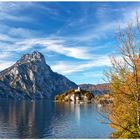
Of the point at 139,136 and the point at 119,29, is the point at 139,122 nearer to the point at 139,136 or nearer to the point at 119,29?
the point at 139,136

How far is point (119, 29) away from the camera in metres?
18.6

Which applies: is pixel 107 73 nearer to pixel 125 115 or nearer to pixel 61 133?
pixel 125 115

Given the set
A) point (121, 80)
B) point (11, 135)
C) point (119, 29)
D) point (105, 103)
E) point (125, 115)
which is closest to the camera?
point (119, 29)

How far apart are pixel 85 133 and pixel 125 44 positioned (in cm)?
7567

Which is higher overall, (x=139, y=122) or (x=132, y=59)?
(x=132, y=59)

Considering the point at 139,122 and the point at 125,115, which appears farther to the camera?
the point at 125,115

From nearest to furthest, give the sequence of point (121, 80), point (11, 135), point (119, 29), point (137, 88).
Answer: point (137, 88) < point (119, 29) < point (121, 80) < point (11, 135)

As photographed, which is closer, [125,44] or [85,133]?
[125,44]

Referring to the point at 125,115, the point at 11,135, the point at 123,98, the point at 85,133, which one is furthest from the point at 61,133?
the point at 123,98

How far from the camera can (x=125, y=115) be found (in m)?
24.8

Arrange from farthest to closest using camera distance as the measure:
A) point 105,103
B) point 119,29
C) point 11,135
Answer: point 11,135 → point 105,103 → point 119,29

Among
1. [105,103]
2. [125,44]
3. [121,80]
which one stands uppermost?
[125,44]

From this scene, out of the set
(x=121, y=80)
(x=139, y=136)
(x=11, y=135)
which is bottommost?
(x=11, y=135)

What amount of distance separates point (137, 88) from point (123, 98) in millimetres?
2124
